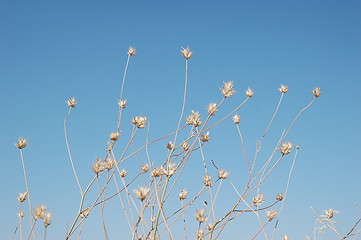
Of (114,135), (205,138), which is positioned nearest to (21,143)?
(114,135)

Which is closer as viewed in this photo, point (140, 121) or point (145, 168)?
point (140, 121)

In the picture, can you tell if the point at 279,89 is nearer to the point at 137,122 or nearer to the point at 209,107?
the point at 209,107

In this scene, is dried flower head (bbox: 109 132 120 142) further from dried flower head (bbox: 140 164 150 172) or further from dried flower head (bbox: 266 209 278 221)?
dried flower head (bbox: 266 209 278 221)

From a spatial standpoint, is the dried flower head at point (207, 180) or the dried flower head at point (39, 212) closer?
the dried flower head at point (39, 212)

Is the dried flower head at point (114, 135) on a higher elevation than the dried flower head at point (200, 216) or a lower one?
higher

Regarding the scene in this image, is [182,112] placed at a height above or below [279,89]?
below

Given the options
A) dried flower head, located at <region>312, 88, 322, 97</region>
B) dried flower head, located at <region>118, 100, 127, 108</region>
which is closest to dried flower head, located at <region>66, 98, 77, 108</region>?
dried flower head, located at <region>118, 100, 127, 108</region>

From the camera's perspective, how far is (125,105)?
2.96 metres

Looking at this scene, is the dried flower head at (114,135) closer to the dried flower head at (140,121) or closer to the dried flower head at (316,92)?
the dried flower head at (140,121)

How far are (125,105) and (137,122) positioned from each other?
459mm

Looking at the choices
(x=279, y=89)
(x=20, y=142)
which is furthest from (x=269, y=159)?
(x=20, y=142)

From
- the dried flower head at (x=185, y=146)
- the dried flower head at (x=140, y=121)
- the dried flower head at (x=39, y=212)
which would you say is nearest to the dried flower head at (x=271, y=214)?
the dried flower head at (x=185, y=146)

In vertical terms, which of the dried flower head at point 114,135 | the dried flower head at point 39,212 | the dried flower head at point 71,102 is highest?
the dried flower head at point 71,102

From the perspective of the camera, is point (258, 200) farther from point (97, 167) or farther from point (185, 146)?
point (97, 167)
